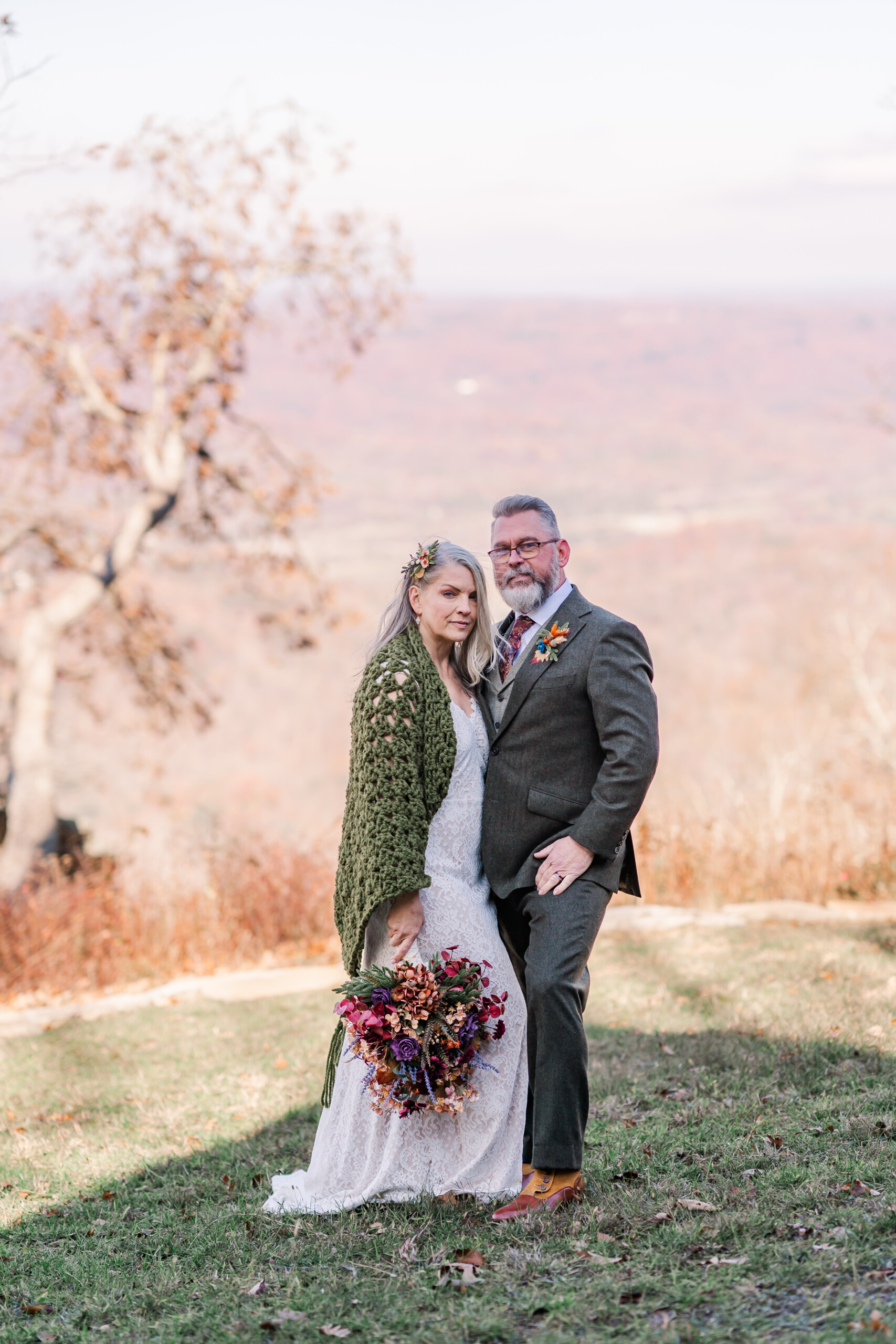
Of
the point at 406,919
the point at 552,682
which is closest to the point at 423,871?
the point at 406,919

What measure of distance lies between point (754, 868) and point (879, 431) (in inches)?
1900

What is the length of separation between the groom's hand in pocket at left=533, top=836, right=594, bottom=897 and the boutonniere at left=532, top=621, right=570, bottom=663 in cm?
58

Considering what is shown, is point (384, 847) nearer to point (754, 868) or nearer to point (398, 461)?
point (754, 868)

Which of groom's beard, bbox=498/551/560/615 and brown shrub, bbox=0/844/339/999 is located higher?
groom's beard, bbox=498/551/560/615

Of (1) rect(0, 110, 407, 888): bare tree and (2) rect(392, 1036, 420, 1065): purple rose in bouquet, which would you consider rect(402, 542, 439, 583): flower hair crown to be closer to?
(2) rect(392, 1036, 420, 1065): purple rose in bouquet

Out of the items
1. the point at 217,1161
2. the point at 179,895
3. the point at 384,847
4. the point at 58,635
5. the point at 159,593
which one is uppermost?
the point at 159,593

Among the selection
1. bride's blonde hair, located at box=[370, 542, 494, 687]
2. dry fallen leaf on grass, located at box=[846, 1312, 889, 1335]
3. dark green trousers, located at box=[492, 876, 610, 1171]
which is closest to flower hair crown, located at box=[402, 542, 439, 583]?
bride's blonde hair, located at box=[370, 542, 494, 687]

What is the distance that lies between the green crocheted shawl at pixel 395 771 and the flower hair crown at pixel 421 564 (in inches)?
8.3

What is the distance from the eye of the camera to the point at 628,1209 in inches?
142

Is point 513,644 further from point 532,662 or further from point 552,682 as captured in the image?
point 552,682

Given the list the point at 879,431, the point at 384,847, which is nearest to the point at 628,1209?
the point at 384,847

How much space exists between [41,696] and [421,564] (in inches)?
406

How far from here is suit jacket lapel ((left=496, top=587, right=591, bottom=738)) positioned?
150 inches

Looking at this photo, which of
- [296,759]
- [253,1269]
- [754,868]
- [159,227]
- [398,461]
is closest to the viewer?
[253,1269]
